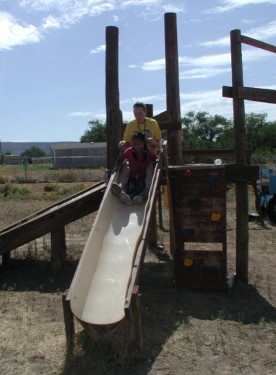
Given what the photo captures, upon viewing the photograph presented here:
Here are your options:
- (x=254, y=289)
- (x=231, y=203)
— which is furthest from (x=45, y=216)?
(x=231, y=203)

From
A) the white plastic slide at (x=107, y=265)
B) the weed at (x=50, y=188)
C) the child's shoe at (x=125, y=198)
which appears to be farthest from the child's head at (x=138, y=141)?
the weed at (x=50, y=188)

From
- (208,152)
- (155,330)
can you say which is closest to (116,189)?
(155,330)

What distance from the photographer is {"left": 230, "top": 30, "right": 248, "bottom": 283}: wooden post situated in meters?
6.56

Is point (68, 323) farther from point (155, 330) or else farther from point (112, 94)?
point (112, 94)

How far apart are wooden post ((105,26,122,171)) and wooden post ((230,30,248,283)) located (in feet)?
6.72

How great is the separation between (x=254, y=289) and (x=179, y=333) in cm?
191

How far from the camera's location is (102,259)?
5426mm

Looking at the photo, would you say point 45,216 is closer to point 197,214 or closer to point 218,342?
point 197,214

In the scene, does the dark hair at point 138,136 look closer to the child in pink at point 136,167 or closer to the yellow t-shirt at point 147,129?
the child in pink at point 136,167

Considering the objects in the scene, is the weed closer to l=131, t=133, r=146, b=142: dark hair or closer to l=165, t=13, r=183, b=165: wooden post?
l=165, t=13, r=183, b=165: wooden post

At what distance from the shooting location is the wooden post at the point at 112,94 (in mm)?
7922

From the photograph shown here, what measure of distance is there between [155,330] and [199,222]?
75.2 inches

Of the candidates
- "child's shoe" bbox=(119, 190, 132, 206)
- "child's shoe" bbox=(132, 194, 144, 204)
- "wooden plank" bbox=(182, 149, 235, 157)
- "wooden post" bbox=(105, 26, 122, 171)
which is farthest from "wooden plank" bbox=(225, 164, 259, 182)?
"wooden plank" bbox=(182, 149, 235, 157)

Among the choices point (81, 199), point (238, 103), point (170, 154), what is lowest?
point (81, 199)
